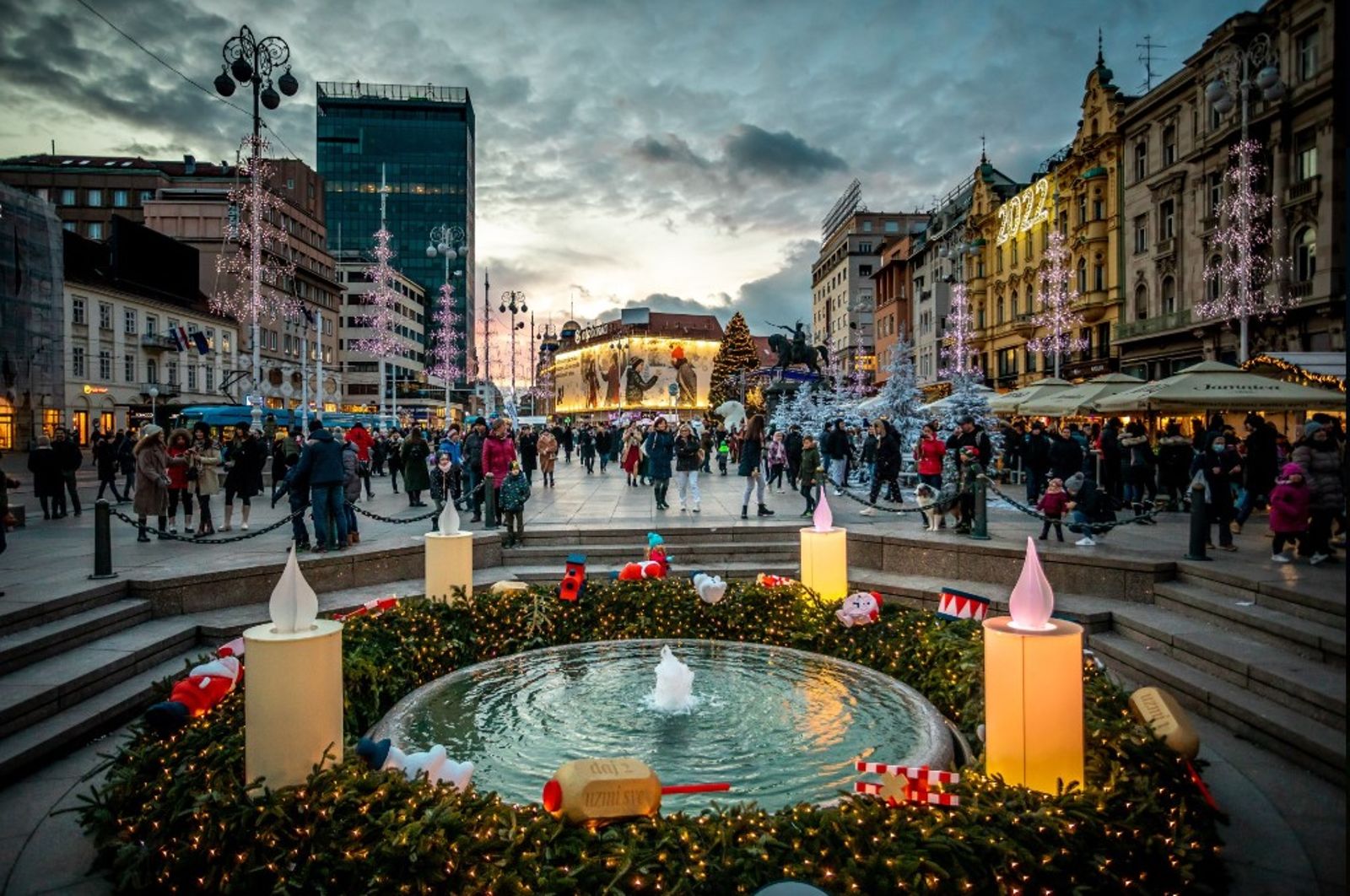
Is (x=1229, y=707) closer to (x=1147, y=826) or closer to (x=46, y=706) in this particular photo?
(x=1147, y=826)

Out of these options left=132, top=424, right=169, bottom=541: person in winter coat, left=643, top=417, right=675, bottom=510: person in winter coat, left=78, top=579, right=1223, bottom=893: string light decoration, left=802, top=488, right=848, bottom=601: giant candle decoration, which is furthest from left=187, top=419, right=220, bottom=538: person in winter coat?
left=802, top=488, right=848, bottom=601: giant candle decoration

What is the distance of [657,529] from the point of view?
11.8m

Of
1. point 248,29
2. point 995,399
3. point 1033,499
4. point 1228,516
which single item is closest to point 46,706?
point 1228,516

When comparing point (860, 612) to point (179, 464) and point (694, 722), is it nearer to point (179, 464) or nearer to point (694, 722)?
point (694, 722)

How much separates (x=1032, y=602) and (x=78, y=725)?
6.04 m

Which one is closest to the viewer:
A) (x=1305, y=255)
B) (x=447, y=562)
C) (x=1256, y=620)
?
(x=1256, y=620)

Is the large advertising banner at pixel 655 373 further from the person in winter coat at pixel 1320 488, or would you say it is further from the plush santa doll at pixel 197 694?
the plush santa doll at pixel 197 694

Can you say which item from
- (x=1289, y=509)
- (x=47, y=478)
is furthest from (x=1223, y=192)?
(x=47, y=478)

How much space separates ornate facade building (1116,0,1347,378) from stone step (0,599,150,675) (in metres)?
25.6

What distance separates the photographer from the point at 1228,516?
9.61 meters

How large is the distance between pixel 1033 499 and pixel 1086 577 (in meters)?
8.43

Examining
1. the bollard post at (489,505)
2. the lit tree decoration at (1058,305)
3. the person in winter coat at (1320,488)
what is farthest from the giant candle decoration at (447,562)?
the lit tree decoration at (1058,305)

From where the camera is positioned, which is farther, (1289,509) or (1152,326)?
(1152,326)

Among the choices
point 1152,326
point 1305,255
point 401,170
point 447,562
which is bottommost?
point 447,562
